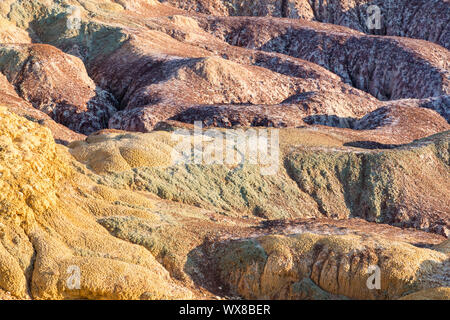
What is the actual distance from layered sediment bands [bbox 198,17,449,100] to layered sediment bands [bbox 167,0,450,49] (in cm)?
957

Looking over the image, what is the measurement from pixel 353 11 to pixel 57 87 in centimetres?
4013

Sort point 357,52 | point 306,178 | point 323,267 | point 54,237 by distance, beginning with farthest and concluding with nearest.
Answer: point 357,52 < point 306,178 < point 323,267 < point 54,237

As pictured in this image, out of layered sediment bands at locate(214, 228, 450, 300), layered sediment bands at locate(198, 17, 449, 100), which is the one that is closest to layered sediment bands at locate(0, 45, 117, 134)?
layered sediment bands at locate(198, 17, 449, 100)

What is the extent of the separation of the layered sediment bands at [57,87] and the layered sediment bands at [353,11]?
89.3ft

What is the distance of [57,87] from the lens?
3766 centimetres

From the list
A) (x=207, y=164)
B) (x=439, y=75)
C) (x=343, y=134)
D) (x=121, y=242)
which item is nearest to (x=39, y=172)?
(x=121, y=242)

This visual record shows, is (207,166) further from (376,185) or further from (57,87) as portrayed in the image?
(57,87)

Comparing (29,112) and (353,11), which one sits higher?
(29,112)

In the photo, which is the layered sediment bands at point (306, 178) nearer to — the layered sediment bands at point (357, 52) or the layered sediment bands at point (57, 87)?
the layered sediment bands at point (57, 87)

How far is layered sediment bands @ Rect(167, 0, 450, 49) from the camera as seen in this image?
65188mm

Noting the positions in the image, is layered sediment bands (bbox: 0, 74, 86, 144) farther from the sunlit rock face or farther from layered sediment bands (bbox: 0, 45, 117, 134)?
layered sediment bands (bbox: 0, 45, 117, 134)

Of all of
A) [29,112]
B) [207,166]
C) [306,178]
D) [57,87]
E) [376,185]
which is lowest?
[57,87]

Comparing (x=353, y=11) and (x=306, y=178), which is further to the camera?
(x=353, y=11)

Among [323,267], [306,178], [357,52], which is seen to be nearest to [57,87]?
[306,178]
